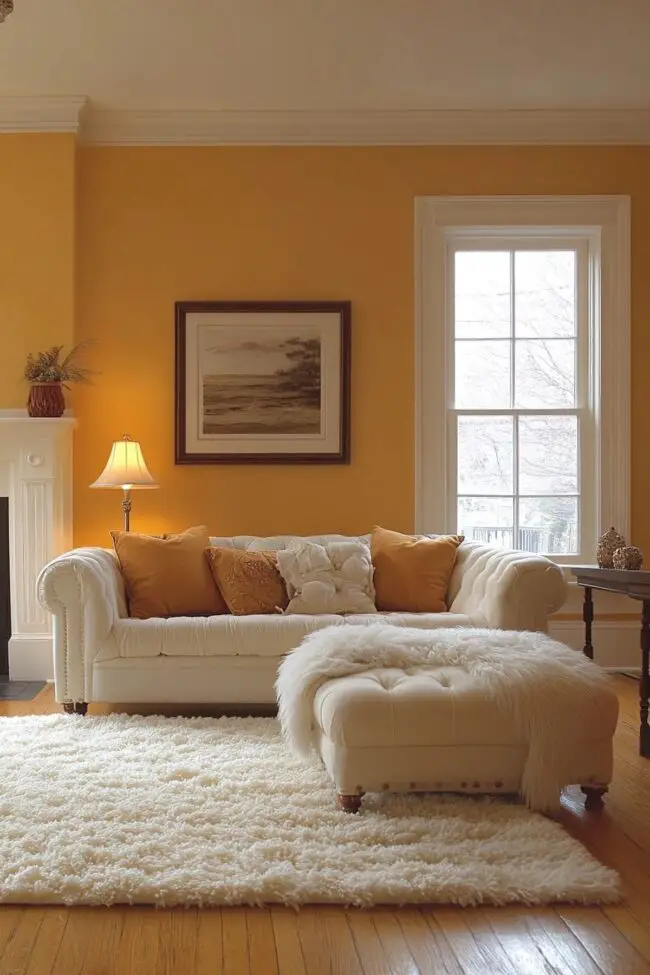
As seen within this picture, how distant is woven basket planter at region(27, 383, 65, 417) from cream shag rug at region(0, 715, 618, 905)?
2292 millimetres

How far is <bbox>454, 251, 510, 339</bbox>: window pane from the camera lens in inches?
244

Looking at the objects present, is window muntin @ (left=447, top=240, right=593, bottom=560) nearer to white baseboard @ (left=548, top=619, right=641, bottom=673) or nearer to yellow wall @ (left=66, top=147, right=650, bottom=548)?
yellow wall @ (left=66, top=147, right=650, bottom=548)

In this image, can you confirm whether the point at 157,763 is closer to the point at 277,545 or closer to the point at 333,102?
the point at 277,545

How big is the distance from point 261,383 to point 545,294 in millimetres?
1824

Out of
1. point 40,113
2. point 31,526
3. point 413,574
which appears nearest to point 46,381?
point 31,526

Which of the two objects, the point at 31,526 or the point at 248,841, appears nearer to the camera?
the point at 248,841

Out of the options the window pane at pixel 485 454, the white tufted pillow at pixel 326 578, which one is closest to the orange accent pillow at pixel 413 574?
the white tufted pillow at pixel 326 578

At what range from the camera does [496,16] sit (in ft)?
15.8

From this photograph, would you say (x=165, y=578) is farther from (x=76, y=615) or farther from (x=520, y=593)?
(x=520, y=593)

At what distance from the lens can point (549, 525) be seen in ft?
20.2

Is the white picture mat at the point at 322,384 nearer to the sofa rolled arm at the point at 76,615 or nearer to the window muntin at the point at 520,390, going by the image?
the window muntin at the point at 520,390

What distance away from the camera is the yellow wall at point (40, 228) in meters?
5.86

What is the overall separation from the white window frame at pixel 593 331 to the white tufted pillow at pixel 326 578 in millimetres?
985

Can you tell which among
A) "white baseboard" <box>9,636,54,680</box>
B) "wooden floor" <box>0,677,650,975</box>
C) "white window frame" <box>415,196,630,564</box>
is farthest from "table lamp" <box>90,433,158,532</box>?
"wooden floor" <box>0,677,650,975</box>
